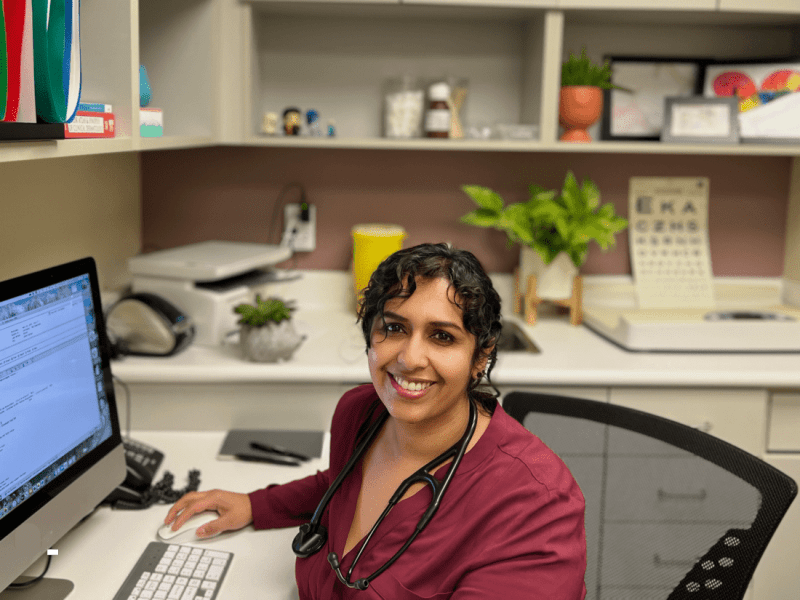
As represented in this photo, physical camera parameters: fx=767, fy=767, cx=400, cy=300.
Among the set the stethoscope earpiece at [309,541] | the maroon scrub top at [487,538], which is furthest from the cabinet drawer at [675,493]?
the stethoscope earpiece at [309,541]

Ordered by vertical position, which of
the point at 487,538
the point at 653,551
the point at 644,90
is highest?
the point at 644,90

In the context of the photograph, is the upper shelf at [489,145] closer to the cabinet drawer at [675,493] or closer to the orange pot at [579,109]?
the orange pot at [579,109]

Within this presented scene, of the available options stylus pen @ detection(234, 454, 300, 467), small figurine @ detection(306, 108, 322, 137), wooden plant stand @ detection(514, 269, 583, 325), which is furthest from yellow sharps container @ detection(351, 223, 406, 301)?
stylus pen @ detection(234, 454, 300, 467)

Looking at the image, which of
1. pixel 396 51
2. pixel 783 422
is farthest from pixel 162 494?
pixel 396 51

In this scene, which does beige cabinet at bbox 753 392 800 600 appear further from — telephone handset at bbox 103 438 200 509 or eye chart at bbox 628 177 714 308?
telephone handset at bbox 103 438 200 509

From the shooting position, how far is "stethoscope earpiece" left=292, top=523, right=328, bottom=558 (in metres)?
1.04

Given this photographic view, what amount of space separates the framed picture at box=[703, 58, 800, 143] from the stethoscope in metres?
1.64

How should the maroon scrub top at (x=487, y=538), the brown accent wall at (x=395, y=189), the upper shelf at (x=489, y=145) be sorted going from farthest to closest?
the brown accent wall at (x=395, y=189)
the upper shelf at (x=489, y=145)
the maroon scrub top at (x=487, y=538)

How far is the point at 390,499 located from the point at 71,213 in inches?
50.3

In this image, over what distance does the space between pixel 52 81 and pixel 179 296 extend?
1076mm

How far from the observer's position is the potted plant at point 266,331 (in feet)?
5.96

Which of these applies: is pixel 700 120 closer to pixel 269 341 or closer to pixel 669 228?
pixel 669 228

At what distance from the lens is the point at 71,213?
188 centimetres

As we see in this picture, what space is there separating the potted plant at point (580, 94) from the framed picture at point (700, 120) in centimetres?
20
